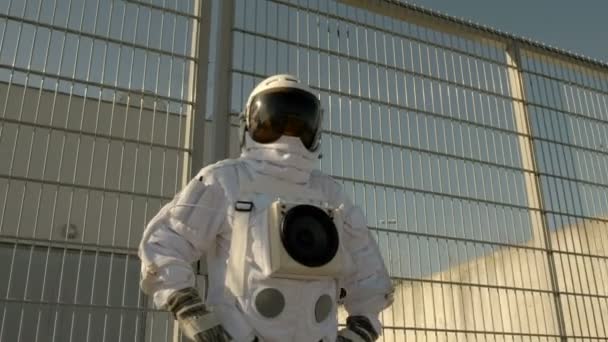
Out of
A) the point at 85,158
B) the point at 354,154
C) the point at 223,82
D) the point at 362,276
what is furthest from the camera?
the point at 354,154

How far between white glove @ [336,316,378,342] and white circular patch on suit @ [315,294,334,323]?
4.4 inches

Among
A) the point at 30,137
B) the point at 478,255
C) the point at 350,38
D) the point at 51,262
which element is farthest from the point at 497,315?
the point at 30,137

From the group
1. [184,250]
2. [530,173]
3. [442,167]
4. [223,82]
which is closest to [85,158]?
[223,82]

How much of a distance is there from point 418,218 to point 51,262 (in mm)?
1751

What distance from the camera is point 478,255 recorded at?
3352mm

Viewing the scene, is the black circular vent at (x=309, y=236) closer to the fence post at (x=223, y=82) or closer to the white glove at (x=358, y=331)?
the white glove at (x=358, y=331)

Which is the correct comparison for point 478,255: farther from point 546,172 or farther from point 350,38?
point 350,38

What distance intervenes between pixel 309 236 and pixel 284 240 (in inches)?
3.7

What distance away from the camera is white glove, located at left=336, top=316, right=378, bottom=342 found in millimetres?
2020

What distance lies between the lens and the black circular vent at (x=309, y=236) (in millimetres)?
1847

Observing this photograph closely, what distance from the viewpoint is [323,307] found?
6.35ft

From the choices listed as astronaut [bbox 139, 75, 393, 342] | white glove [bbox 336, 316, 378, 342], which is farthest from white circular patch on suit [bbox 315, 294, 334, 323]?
white glove [bbox 336, 316, 378, 342]

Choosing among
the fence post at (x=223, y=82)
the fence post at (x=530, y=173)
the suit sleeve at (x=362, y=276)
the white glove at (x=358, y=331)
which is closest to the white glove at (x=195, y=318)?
the white glove at (x=358, y=331)

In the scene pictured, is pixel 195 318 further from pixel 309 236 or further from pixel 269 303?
pixel 309 236
